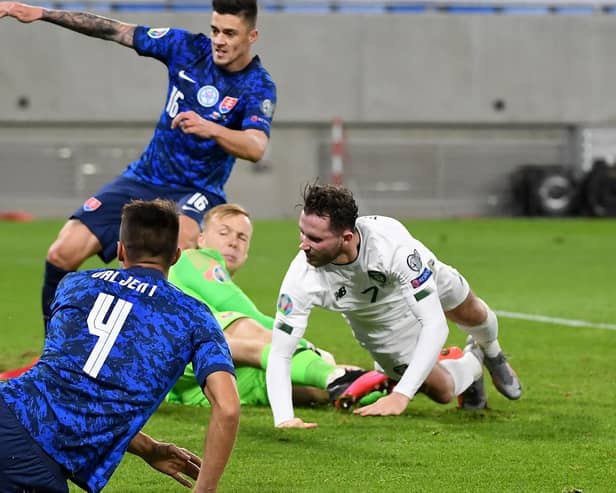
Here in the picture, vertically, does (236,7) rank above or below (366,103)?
below

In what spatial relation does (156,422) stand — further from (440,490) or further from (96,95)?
(96,95)

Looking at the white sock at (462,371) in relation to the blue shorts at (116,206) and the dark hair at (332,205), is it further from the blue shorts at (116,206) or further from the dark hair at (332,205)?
the blue shorts at (116,206)

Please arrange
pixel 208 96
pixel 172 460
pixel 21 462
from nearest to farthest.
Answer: pixel 21 462
pixel 172 460
pixel 208 96

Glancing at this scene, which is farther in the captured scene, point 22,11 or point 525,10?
point 525,10

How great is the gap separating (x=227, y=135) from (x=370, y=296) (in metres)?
1.26

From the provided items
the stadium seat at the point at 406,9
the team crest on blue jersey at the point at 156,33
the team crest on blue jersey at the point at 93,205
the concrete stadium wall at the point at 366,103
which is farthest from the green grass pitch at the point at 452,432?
the stadium seat at the point at 406,9

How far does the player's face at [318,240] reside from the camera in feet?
19.1

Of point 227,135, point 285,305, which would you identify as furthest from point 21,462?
point 227,135

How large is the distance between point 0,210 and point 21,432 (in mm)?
27002

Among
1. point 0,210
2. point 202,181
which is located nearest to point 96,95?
point 0,210

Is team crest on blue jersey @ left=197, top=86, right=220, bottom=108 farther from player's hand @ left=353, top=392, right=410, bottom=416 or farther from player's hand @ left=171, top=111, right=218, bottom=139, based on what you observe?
player's hand @ left=353, top=392, right=410, bottom=416

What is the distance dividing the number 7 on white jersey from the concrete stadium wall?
1032 inches

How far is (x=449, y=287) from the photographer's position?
22.0 ft

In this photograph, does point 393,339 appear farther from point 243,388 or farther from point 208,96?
point 208,96
